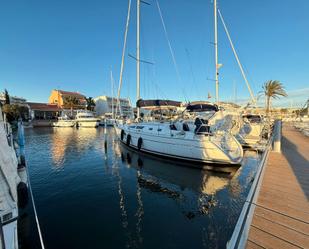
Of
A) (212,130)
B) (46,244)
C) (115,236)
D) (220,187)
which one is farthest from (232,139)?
(46,244)

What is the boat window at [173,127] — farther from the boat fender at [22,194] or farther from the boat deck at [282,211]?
the boat fender at [22,194]

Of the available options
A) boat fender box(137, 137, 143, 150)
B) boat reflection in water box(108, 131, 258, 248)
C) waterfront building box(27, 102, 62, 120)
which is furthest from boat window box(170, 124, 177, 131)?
waterfront building box(27, 102, 62, 120)

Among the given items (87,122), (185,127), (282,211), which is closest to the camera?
(282,211)

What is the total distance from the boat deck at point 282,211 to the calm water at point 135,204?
1.89m

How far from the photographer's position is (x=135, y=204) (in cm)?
810

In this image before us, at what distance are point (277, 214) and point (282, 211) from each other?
249 mm

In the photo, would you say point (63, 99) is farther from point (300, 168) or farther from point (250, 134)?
point (300, 168)

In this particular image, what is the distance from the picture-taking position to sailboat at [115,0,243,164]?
1291 centimetres

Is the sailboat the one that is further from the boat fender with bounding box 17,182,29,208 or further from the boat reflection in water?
the boat fender with bounding box 17,182,29,208

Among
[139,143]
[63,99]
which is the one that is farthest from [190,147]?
[63,99]

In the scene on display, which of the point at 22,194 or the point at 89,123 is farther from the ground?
the point at 89,123

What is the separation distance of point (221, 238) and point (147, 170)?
25.8ft

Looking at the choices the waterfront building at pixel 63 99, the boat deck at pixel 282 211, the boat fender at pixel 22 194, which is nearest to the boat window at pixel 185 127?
the boat deck at pixel 282 211

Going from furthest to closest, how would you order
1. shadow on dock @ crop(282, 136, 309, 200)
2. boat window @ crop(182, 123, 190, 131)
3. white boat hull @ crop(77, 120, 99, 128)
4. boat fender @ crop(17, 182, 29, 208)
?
white boat hull @ crop(77, 120, 99, 128) → boat window @ crop(182, 123, 190, 131) → boat fender @ crop(17, 182, 29, 208) → shadow on dock @ crop(282, 136, 309, 200)
